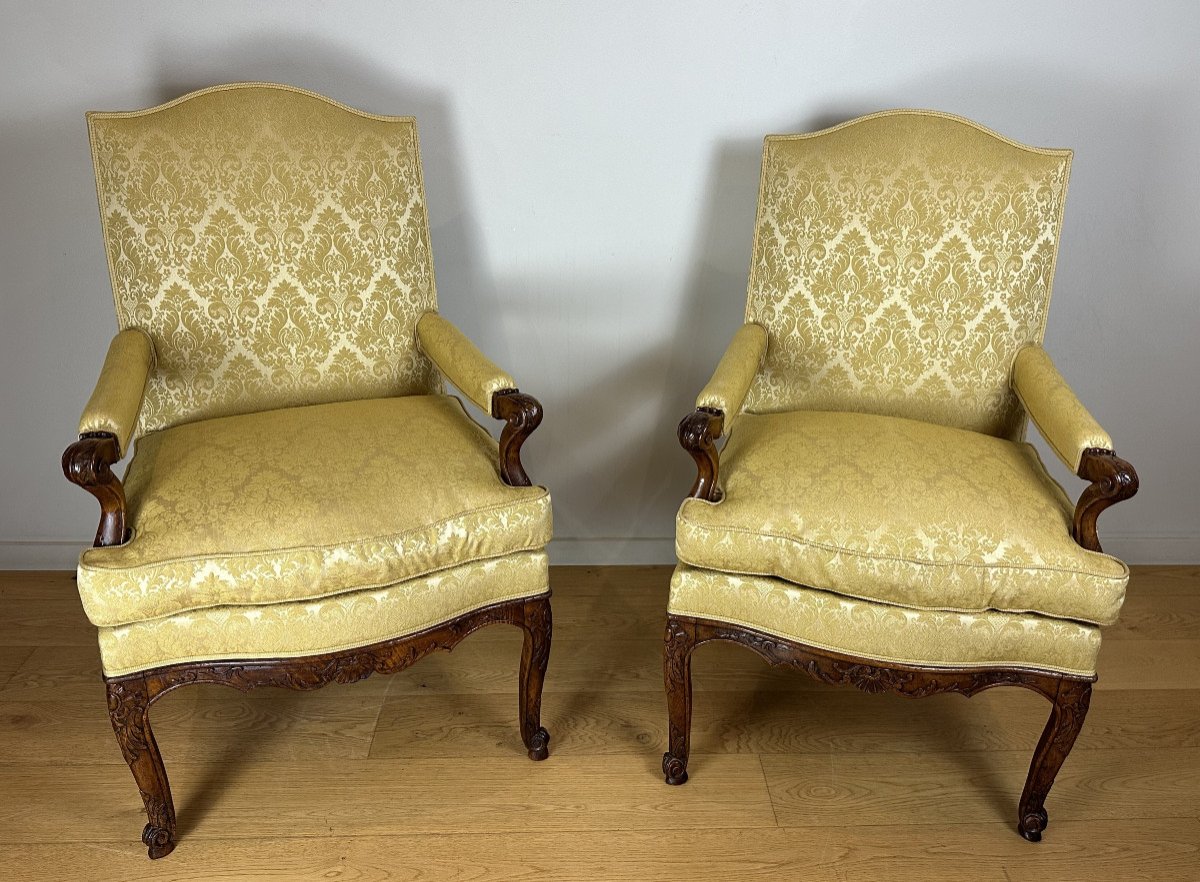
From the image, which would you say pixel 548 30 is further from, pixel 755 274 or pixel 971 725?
pixel 971 725

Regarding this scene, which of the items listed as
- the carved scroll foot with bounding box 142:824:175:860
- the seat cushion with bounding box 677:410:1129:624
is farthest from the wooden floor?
the seat cushion with bounding box 677:410:1129:624

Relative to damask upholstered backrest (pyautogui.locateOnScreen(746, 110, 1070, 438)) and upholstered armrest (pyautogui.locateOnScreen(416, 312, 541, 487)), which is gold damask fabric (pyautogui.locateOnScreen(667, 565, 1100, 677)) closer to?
upholstered armrest (pyautogui.locateOnScreen(416, 312, 541, 487))

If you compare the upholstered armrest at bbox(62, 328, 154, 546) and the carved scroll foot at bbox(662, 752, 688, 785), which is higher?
the upholstered armrest at bbox(62, 328, 154, 546)

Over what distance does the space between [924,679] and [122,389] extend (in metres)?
1.40

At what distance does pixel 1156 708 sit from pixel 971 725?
41cm

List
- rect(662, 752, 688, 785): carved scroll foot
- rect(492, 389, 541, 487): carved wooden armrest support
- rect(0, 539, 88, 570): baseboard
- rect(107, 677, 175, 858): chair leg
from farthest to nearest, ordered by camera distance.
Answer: rect(0, 539, 88, 570): baseboard → rect(662, 752, 688, 785): carved scroll foot → rect(492, 389, 541, 487): carved wooden armrest support → rect(107, 677, 175, 858): chair leg

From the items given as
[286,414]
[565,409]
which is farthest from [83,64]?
[565,409]

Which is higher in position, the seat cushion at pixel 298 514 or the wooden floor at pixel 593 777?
the seat cushion at pixel 298 514

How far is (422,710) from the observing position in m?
1.97

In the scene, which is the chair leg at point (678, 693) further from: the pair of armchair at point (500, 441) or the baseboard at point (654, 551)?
the baseboard at point (654, 551)

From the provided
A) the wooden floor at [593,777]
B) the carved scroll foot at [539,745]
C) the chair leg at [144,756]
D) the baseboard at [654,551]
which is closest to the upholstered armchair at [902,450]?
the wooden floor at [593,777]

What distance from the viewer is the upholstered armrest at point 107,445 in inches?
55.9

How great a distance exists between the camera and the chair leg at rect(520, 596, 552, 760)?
5.65 feet

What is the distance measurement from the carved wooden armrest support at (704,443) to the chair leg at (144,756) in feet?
3.09
